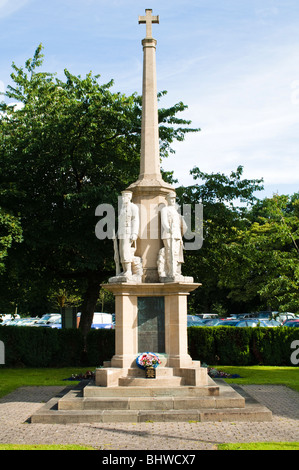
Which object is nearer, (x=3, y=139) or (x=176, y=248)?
(x=176, y=248)

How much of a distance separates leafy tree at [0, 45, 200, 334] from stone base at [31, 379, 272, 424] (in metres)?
8.11

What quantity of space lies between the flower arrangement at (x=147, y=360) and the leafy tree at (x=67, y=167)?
7502mm

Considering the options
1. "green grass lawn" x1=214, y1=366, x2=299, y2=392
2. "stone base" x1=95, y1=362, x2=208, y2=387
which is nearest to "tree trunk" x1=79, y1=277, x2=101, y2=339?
"green grass lawn" x1=214, y1=366, x2=299, y2=392

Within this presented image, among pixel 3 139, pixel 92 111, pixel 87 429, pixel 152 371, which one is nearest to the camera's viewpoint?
pixel 87 429

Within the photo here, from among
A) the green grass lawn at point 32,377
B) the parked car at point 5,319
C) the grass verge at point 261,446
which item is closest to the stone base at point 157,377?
the grass verge at point 261,446

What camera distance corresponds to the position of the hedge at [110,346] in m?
20.7

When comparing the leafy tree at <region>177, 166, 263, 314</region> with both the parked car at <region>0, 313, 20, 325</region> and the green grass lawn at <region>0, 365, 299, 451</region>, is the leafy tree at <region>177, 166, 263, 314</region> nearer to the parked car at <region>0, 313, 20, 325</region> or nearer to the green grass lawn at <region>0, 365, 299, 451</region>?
the green grass lawn at <region>0, 365, 299, 451</region>

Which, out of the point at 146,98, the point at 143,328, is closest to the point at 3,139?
the point at 146,98

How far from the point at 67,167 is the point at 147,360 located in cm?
984

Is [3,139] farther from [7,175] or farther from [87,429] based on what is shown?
[87,429]

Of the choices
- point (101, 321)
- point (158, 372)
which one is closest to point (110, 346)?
point (158, 372)

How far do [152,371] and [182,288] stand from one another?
2.08m

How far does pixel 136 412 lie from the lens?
10250 millimetres

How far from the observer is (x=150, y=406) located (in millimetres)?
10555
